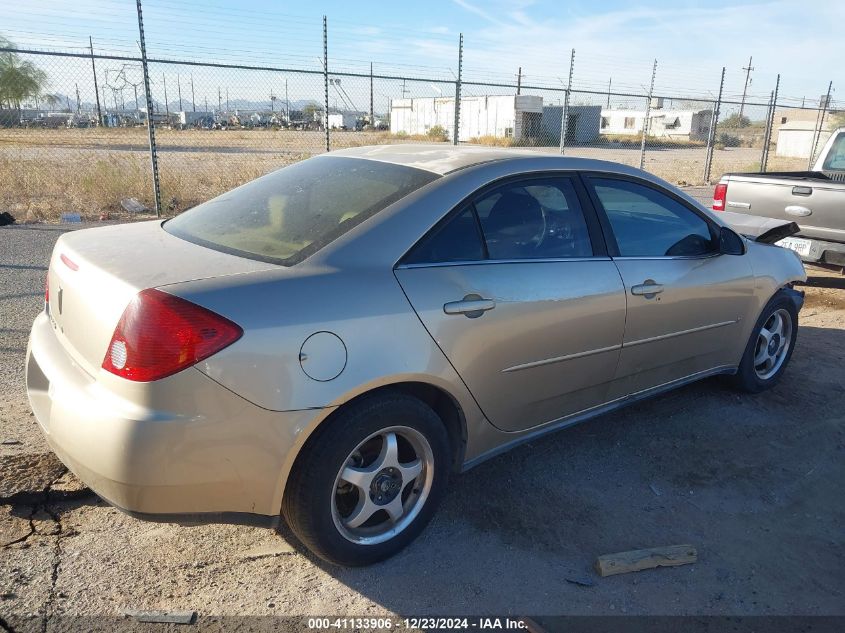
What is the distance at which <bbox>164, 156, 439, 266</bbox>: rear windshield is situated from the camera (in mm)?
2678

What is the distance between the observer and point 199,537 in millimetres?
2811

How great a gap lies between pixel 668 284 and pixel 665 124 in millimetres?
65083

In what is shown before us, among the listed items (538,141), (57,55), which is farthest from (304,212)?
(538,141)

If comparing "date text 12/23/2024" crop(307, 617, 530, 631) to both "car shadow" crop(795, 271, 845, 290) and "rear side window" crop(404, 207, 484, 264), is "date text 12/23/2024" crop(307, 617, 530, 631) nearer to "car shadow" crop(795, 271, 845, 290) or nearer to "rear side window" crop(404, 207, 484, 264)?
"rear side window" crop(404, 207, 484, 264)

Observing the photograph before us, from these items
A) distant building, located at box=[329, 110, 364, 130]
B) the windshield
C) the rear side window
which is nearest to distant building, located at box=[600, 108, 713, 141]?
distant building, located at box=[329, 110, 364, 130]

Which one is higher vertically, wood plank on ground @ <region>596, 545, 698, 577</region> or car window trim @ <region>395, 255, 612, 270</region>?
car window trim @ <region>395, 255, 612, 270</region>

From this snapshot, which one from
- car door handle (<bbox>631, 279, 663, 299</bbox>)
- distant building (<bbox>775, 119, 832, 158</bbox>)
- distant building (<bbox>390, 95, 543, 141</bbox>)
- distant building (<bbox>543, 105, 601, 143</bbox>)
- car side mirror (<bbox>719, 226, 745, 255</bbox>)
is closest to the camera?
car door handle (<bbox>631, 279, 663, 299</bbox>)

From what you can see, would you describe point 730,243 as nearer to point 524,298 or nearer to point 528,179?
point 528,179

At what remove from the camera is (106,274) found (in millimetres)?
2367

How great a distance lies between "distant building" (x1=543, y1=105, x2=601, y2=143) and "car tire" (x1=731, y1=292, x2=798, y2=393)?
3701cm

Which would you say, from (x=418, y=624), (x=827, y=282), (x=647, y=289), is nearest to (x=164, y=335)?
(x=418, y=624)

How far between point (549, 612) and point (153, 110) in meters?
8.61

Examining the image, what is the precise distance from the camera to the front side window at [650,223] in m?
3.52

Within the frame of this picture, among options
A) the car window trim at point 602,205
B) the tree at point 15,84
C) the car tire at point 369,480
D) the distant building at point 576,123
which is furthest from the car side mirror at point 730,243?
the distant building at point 576,123
